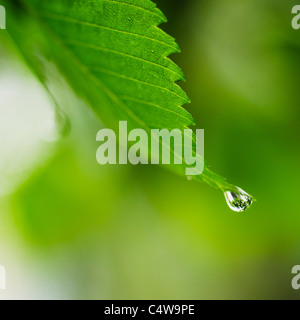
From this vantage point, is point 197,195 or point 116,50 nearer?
point 116,50

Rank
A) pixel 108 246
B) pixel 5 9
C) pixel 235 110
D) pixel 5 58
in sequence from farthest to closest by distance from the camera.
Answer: pixel 108 246
pixel 235 110
pixel 5 58
pixel 5 9

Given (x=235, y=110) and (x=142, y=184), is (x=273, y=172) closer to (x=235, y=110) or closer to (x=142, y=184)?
(x=235, y=110)

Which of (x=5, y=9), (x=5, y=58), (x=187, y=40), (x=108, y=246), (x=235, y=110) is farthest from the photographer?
(x=108, y=246)

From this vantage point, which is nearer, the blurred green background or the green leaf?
the green leaf

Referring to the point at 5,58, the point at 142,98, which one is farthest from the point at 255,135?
the point at 142,98
